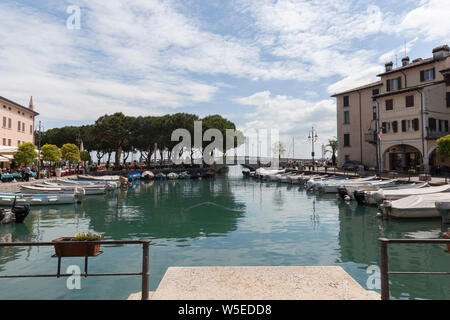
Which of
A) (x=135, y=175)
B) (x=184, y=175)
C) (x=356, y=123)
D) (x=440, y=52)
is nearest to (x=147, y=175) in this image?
(x=135, y=175)

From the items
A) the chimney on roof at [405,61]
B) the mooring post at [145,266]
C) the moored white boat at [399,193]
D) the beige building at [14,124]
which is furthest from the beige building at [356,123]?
the beige building at [14,124]

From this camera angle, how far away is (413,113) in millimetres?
37406

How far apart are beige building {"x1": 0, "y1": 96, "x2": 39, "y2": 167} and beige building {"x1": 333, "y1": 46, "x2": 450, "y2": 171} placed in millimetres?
50735

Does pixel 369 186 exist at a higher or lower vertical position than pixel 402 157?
lower

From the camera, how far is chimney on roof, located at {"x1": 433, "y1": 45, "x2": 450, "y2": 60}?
3738cm

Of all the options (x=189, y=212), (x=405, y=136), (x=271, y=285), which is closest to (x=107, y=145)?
(x=189, y=212)

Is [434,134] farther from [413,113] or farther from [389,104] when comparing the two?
[389,104]

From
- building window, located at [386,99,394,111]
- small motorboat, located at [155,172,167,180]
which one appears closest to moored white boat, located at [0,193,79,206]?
small motorboat, located at [155,172,167,180]

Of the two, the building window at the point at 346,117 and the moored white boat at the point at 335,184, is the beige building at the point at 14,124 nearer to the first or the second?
the moored white boat at the point at 335,184

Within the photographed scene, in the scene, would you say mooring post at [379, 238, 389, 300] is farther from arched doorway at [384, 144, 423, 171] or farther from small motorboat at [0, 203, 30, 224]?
arched doorway at [384, 144, 423, 171]

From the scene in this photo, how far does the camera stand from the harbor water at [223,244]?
9.09 metres

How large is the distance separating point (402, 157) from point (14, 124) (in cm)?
5888

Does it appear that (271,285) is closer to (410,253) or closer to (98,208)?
(410,253)

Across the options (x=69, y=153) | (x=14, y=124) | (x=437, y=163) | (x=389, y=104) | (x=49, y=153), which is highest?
(x=389, y=104)
